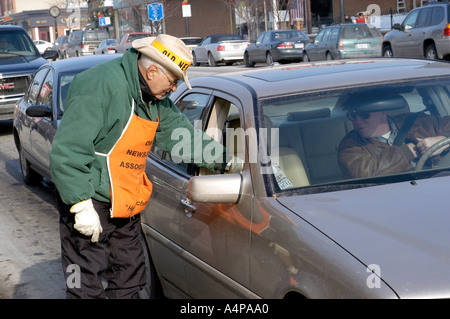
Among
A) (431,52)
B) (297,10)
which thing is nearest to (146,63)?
(431,52)

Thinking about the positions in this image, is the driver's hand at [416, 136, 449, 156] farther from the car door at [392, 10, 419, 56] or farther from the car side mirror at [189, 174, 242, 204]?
the car door at [392, 10, 419, 56]

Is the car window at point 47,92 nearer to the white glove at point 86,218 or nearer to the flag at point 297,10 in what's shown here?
the white glove at point 86,218

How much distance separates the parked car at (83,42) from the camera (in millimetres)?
52844

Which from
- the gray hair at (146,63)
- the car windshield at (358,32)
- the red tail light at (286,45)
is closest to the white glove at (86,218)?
the gray hair at (146,63)

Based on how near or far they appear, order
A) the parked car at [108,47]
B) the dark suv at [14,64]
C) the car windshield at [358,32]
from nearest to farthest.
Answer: the dark suv at [14,64] < the car windshield at [358,32] < the parked car at [108,47]

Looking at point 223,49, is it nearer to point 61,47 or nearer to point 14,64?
point 14,64

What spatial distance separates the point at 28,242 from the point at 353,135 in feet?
13.5

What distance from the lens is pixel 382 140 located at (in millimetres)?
4148

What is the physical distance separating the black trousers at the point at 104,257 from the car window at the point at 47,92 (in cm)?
516

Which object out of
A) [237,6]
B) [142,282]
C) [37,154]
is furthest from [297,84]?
[237,6]

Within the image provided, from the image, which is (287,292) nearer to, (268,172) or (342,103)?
(268,172)

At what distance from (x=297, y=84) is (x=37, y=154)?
18.5 feet

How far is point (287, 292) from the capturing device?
3.17 meters

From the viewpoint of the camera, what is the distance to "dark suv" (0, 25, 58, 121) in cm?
1534
